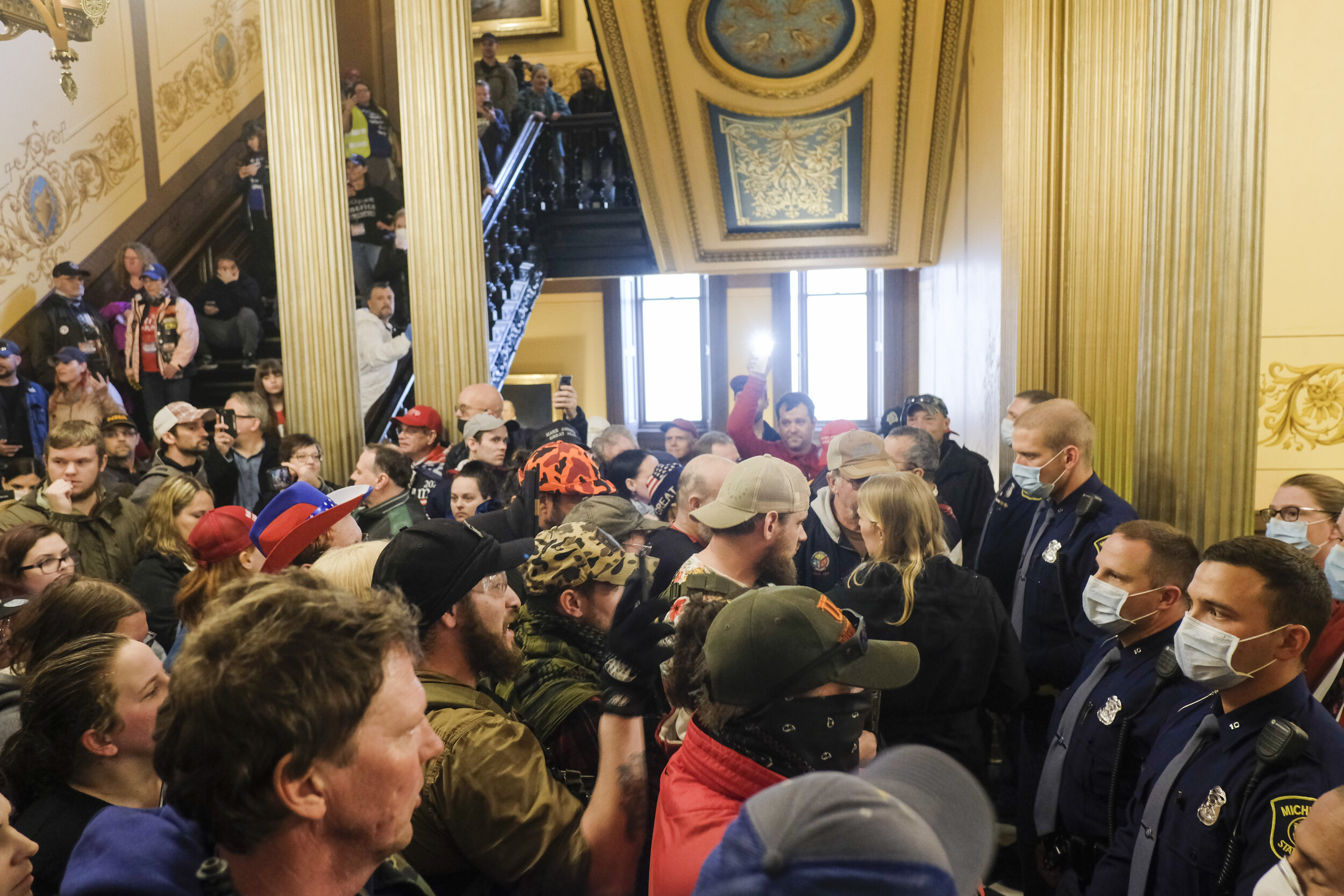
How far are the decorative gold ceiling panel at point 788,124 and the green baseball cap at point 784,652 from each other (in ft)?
22.2

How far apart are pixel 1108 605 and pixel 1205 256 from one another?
1.36 m

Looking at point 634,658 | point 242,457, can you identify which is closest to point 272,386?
point 242,457

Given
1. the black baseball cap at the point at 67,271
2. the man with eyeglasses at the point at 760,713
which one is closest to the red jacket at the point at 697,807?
A: the man with eyeglasses at the point at 760,713

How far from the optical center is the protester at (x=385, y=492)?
4.05 metres

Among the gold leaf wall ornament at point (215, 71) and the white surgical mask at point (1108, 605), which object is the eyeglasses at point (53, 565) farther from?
the gold leaf wall ornament at point (215, 71)

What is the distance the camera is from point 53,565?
9.43 feet

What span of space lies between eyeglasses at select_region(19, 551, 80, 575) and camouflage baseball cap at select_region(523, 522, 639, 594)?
1.75 metres

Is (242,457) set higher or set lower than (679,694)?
lower

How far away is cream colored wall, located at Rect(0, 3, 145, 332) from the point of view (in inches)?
304

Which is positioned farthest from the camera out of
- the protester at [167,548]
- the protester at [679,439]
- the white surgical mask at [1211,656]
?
the protester at [679,439]

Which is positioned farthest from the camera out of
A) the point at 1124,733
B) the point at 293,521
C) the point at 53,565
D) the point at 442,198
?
the point at 442,198

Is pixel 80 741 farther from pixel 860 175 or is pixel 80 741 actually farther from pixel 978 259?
pixel 860 175

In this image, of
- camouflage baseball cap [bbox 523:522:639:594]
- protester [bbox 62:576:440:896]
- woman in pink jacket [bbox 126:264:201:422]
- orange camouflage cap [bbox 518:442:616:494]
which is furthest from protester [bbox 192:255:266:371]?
protester [bbox 62:576:440:896]

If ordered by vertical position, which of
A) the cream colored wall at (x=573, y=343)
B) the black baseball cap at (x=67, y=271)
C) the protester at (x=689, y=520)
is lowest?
the cream colored wall at (x=573, y=343)
